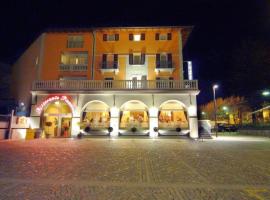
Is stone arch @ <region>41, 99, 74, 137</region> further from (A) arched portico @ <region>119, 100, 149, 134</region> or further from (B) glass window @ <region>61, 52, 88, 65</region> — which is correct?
(B) glass window @ <region>61, 52, 88, 65</region>

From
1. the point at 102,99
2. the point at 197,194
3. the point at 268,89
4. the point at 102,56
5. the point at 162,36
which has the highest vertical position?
the point at 162,36

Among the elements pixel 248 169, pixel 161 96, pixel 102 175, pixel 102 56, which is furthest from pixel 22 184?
pixel 102 56

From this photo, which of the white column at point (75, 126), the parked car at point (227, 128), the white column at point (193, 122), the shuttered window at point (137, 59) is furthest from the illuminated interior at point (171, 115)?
the parked car at point (227, 128)

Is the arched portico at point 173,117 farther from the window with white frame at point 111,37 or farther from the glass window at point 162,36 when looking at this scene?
the window with white frame at point 111,37

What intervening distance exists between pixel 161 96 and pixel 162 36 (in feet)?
32.6

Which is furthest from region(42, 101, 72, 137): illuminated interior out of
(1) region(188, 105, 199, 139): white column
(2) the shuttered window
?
(1) region(188, 105, 199, 139): white column

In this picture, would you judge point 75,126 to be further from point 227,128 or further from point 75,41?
point 227,128

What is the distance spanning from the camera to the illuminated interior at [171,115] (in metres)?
22.7

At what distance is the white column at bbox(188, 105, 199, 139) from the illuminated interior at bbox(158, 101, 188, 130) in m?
1.09

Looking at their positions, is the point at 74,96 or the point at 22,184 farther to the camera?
the point at 74,96

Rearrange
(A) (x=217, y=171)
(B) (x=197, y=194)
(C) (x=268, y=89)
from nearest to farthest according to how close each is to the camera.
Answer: (B) (x=197, y=194), (A) (x=217, y=171), (C) (x=268, y=89)

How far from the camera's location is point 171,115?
77.8 feet

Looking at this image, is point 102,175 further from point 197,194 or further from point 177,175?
point 197,194

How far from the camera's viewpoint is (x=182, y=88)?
2180cm
